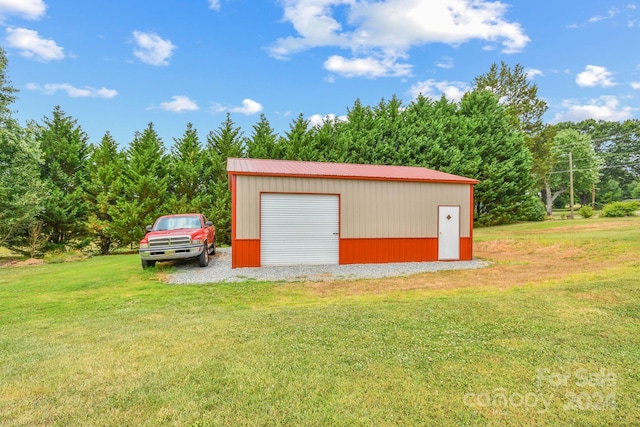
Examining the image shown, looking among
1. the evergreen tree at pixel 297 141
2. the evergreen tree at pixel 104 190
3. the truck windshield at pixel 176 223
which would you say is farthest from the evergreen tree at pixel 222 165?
the truck windshield at pixel 176 223

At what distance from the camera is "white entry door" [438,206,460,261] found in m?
12.1

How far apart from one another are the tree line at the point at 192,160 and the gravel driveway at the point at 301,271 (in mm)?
8059

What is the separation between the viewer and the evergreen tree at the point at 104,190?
1706cm

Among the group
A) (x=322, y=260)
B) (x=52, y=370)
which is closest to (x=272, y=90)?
(x=322, y=260)

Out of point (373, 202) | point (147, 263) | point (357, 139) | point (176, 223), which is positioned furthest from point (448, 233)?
point (357, 139)

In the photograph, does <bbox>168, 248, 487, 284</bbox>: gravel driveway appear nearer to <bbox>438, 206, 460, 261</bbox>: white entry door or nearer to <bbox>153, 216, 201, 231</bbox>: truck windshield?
<bbox>438, 206, 460, 261</bbox>: white entry door

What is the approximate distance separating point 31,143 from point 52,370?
55.1ft

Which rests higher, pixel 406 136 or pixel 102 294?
pixel 406 136

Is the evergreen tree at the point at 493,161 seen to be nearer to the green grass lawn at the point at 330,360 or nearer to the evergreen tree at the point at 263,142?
the evergreen tree at the point at 263,142

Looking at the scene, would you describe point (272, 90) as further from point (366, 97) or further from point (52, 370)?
point (52, 370)

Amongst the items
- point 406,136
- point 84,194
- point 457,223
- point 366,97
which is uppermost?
point 366,97

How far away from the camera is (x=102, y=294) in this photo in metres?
7.22

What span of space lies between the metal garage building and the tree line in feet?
25.6

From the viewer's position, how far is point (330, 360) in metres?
3.37
